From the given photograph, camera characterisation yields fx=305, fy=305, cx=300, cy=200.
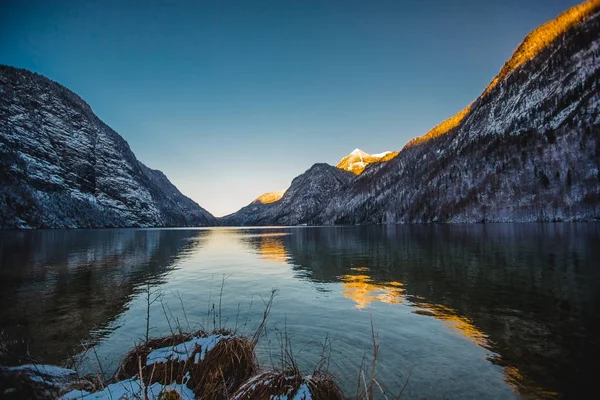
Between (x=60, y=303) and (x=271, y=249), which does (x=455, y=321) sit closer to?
(x=60, y=303)

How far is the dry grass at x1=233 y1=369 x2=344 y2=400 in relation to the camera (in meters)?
4.82

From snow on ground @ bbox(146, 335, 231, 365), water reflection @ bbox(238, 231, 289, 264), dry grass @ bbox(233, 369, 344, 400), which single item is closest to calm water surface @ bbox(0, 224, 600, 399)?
snow on ground @ bbox(146, 335, 231, 365)

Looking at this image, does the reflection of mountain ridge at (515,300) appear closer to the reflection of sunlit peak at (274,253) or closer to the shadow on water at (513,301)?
the shadow on water at (513,301)

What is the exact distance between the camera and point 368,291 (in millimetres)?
18328

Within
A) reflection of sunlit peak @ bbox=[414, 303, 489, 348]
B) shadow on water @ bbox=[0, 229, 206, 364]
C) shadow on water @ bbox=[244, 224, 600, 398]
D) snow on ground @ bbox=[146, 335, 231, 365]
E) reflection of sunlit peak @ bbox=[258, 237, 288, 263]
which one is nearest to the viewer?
snow on ground @ bbox=[146, 335, 231, 365]

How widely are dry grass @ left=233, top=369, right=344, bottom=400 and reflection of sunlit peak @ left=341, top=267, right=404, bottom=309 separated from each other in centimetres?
1039

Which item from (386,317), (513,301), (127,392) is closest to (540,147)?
(513,301)

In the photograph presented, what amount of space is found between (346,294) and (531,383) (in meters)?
11.1

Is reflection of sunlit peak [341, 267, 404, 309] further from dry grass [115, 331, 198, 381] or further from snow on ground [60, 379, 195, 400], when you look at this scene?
snow on ground [60, 379, 195, 400]

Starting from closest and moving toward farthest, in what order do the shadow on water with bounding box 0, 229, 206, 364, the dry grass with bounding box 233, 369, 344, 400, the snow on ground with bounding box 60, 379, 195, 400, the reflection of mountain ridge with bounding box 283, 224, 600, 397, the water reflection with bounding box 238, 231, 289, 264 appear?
the snow on ground with bounding box 60, 379, 195, 400 < the dry grass with bounding box 233, 369, 344, 400 < the reflection of mountain ridge with bounding box 283, 224, 600, 397 < the shadow on water with bounding box 0, 229, 206, 364 < the water reflection with bounding box 238, 231, 289, 264

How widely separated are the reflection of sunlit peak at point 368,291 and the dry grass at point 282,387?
10.4 metres

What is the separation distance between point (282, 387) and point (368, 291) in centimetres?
1428

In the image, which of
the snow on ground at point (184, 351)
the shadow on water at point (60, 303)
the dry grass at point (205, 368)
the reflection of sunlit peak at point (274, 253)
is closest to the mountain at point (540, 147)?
the reflection of sunlit peak at point (274, 253)

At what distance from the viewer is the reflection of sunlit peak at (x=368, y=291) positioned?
16.1 m
